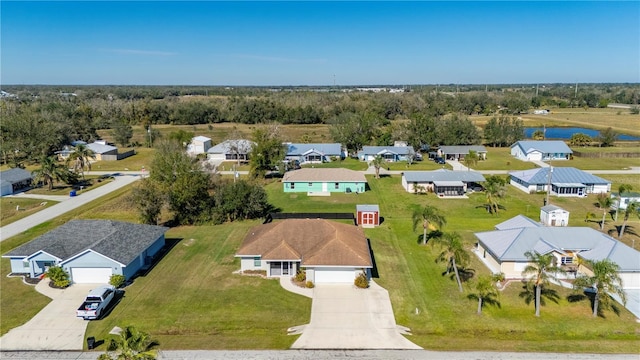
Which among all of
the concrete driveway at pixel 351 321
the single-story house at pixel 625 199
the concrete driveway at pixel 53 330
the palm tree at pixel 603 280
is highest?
the palm tree at pixel 603 280

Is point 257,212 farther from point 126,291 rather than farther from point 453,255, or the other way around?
point 453,255

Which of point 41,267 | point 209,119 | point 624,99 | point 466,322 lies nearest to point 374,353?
point 466,322

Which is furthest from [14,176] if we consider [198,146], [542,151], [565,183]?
[542,151]

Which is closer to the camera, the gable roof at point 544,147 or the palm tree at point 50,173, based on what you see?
the palm tree at point 50,173

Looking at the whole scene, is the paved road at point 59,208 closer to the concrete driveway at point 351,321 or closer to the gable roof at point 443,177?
the concrete driveway at point 351,321

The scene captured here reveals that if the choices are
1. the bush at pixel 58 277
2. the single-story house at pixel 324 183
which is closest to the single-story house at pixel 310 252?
the bush at pixel 58 277

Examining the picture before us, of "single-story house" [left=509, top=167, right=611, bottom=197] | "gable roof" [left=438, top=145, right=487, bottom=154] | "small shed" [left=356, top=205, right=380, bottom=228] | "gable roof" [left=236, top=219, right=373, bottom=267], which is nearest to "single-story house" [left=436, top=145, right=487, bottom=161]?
"gable roof" [left=438, top=145, right=487, bottom=154]
